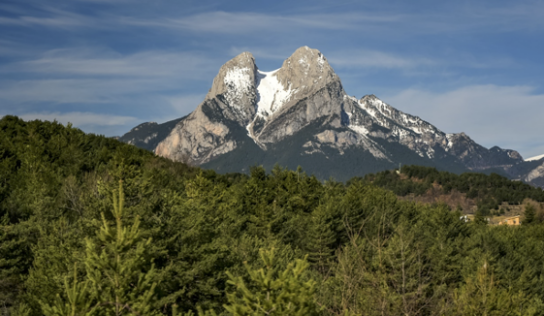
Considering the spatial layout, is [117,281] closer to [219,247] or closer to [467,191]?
[219,247]

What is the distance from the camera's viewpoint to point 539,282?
51.1 metres

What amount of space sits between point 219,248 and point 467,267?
30577 millimetres

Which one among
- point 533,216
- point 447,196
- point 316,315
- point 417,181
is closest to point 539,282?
point 316,315

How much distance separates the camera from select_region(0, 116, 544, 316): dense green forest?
1316 cm

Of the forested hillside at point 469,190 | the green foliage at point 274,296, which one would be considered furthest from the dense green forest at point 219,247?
the forested hillside at point 469,190

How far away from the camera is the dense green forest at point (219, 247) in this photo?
43.2 ft

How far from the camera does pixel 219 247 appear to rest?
974 inches

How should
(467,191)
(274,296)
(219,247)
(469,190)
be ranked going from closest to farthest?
(274,296) < (219,247) < (467,191) < (469,190)

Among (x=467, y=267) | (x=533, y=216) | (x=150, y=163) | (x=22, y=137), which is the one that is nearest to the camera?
→ (x=467, y=267)

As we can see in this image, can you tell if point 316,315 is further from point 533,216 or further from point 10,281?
point 533,216

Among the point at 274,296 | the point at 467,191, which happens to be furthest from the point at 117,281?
the point at 467,191

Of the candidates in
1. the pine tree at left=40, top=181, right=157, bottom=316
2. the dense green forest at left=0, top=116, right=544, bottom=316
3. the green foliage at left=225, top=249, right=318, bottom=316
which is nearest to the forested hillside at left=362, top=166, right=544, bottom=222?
the dense green forest at left=0, top=116, right=544, bottom=316

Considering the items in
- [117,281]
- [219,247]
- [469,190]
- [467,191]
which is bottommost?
[219,247]

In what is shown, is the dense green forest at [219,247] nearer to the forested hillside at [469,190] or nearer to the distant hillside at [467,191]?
the distant hillside at [467,191]
